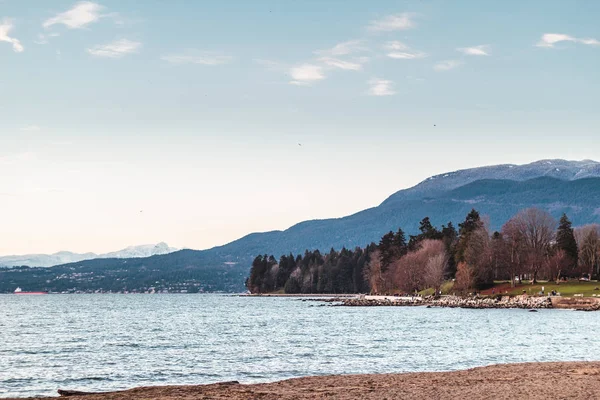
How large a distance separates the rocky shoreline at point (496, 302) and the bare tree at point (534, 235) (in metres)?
10.6

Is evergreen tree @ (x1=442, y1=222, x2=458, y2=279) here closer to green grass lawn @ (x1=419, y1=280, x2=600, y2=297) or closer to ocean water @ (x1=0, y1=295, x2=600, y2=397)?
green grass lawn @ (x1=419, y1=280, x2=600, y2=297)

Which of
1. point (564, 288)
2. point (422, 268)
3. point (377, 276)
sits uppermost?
point (422, 268)

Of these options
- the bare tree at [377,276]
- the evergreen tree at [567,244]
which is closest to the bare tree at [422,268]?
the bare tree at [377,276]

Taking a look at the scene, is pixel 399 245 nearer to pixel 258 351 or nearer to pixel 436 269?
pixel 436 269

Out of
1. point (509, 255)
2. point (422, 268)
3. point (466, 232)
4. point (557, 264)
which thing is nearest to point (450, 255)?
point (466, 232)

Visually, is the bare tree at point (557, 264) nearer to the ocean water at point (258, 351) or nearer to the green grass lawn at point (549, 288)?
the green grass lawn at point (549, 288)

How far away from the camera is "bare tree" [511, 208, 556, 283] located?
132 meters

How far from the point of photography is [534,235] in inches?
5472

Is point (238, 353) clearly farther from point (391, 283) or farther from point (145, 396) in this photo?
point (391, 283)

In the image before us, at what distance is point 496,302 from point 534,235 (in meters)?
24.3

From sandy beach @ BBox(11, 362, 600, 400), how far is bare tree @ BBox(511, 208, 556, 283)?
331 feet

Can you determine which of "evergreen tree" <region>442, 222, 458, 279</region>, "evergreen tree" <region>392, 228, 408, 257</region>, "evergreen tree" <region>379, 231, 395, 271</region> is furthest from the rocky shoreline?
"evergreen tree" <region>379, 231, 395, 271</region>

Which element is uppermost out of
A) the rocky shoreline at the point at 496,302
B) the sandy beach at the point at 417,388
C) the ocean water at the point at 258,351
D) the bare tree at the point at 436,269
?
the bare tree at the point at 436,269

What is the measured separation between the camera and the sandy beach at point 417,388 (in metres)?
26.3
